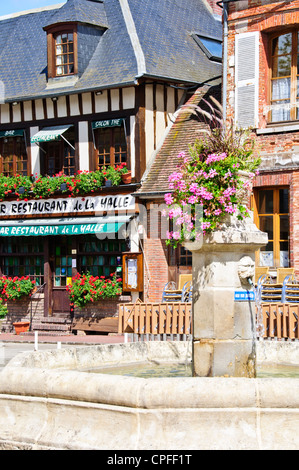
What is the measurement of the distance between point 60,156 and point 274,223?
7331mm

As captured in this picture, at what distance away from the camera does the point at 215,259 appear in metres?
7.59

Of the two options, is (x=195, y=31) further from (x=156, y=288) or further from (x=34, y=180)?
(x=156, y=288)

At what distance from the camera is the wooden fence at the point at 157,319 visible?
44.7 ft

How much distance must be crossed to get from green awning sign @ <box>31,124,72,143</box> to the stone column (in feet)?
48.4

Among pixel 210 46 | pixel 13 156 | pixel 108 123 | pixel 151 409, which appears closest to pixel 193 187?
pixel 151 409

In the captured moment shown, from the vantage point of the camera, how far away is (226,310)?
24.8 feet

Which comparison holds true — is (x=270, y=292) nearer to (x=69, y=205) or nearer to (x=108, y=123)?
(x=108, y=123)

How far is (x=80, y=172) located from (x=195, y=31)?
5963 mm

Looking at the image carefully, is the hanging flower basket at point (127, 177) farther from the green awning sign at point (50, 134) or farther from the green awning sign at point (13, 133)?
the green awning sign at point (13, 133)

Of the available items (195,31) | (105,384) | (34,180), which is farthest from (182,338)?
(195,31)

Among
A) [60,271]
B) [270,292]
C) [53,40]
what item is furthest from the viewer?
[60,271]

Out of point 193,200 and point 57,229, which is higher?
point 193,200

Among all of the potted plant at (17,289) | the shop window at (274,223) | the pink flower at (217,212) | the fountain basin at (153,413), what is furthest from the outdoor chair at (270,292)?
the potted plant at (17,289)

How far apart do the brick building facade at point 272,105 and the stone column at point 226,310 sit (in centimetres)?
1008
